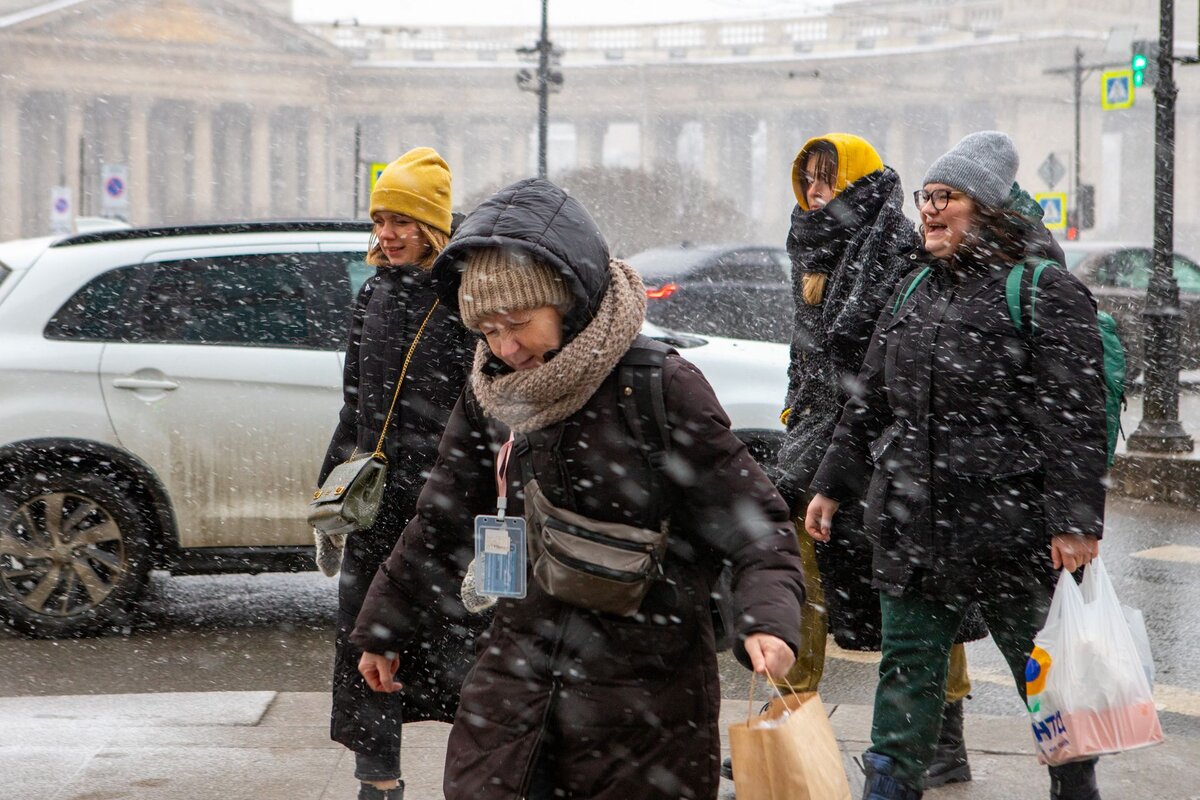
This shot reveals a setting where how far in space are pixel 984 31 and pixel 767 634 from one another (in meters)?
80.7

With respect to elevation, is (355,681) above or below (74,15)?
below

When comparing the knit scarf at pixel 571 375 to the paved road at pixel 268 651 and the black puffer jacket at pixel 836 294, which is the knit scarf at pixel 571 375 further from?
the paved road at pixel 268 651

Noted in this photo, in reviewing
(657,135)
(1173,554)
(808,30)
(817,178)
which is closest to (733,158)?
(657,135)

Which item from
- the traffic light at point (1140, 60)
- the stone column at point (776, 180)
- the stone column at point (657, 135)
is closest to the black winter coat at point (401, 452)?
the traffic light at point (1140, 60)

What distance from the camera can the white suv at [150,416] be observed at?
6328 mm

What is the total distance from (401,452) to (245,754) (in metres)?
1.28

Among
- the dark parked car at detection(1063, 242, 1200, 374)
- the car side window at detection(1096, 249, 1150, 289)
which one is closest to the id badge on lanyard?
the dark parked car at detection(1063, 242, 1200, 374)

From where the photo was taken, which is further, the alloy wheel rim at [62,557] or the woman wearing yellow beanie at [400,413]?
the alloy wheel rim at [62,557]

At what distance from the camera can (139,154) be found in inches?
3068

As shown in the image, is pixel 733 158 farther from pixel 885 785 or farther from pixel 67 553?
pixel 885 785

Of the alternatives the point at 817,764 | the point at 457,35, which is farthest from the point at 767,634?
the point at 457,35

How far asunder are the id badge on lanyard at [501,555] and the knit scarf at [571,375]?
0.12 meters

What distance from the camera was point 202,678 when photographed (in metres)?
5.83

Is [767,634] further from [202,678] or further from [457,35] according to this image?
[457,35]
